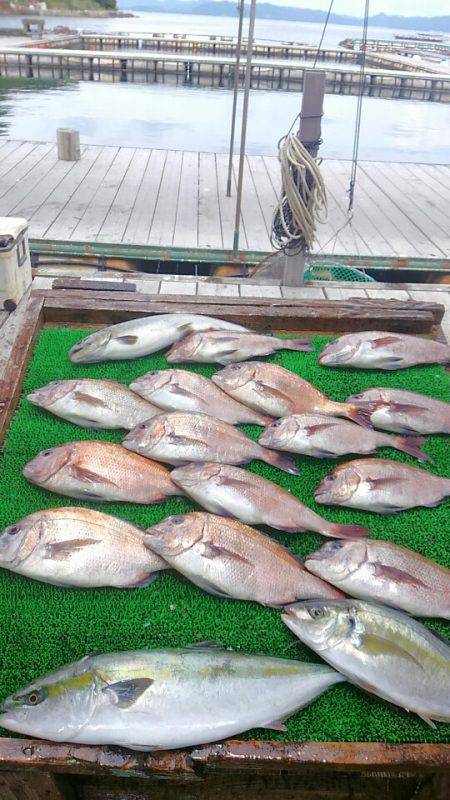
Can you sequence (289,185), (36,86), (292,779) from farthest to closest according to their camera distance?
(36,86) < (289,185) < (292,779)

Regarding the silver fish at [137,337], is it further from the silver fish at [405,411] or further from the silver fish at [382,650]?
the silver fish at [382,650]

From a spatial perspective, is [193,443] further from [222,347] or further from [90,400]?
[222,347]

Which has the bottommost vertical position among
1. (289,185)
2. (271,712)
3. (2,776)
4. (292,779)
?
(292,779)

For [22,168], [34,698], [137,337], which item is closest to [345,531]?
[34,698]

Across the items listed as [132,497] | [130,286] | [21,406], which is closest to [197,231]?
[130,286]

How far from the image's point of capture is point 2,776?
168 cm

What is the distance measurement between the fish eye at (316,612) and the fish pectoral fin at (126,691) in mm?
566

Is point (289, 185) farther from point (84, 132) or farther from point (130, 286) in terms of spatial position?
point (84, 132)

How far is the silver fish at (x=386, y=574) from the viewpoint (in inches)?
80.7

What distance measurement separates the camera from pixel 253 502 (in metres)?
2.34

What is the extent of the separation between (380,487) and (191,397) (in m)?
1.04

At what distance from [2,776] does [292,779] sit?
2.87 ft

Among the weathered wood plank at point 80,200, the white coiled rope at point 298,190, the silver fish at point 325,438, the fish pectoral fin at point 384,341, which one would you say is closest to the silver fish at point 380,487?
the silver fish at point 325,438

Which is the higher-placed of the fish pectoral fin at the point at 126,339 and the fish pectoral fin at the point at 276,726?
the fish pectoral fin at the point at 126,339
